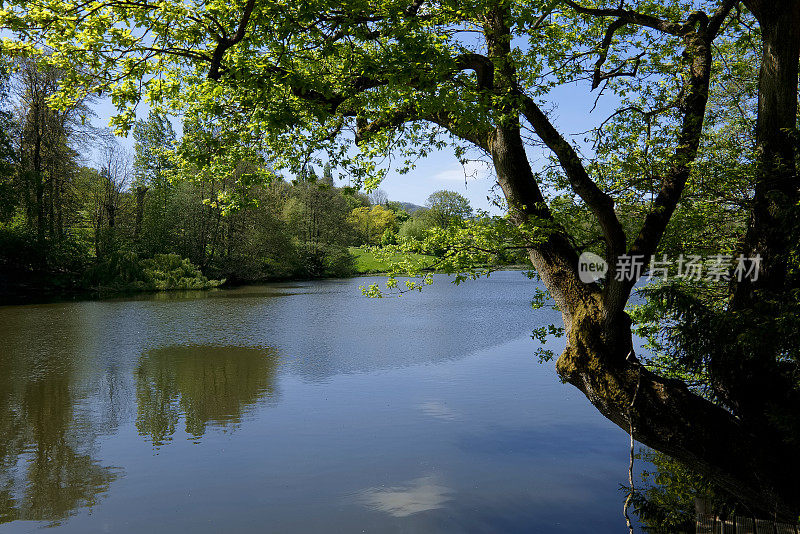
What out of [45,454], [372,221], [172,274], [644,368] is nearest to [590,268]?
[644,368]

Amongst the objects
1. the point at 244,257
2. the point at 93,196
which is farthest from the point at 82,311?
the point at 244,257

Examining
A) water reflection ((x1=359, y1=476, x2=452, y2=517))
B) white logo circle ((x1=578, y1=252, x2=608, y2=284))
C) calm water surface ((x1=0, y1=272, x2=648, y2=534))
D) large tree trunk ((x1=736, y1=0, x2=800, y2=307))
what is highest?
large tree trunk ((x1=736, y1=0, x2=800, y2=307))

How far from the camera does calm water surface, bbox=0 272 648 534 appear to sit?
5133 mm

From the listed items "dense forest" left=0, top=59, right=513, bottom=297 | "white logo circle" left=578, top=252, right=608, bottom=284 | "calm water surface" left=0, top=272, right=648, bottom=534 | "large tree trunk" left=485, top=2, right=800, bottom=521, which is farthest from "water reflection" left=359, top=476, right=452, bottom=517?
"dense forest" left=0, top=59, right=513, bottom=297

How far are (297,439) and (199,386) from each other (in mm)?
3296

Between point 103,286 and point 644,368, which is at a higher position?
point 644,368

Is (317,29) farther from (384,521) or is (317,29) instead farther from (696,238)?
(384,521)

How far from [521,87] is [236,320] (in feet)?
49.4

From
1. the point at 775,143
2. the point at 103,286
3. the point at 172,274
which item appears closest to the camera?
the point at 775,143

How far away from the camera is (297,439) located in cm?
700

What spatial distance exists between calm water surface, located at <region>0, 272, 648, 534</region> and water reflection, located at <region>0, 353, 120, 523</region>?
25 mm

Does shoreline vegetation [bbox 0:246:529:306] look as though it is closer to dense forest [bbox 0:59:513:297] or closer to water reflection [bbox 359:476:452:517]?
dense forest [bbox 0:59:513:297]

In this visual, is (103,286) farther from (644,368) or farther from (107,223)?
(644,368)

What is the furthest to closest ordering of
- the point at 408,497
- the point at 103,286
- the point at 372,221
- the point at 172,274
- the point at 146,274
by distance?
the point at 372,221, the point at 172,274, the point at 146,274, the point at 103,286, the point at 408,497
